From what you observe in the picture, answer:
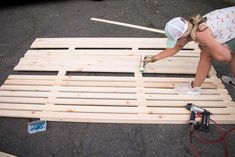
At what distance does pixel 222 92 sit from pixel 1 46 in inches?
138

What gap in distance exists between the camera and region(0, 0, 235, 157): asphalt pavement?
266cm

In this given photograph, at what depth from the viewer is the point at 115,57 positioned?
3861 millimetres

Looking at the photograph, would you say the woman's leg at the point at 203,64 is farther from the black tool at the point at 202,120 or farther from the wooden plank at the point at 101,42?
the wooden plank at the point at 101,42

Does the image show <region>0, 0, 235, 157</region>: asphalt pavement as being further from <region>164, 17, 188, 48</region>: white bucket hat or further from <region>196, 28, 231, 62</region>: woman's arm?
<region>164, 17, 188, 48</region>: white bucket hat

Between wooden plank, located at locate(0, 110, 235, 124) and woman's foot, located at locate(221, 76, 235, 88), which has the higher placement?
woman's foot, located at locate(221, 76, 235, 88)

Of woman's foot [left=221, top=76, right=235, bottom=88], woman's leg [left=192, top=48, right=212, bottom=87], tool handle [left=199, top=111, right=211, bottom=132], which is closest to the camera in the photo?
tool handle [left=199, top=111, right=211, bottom=132]

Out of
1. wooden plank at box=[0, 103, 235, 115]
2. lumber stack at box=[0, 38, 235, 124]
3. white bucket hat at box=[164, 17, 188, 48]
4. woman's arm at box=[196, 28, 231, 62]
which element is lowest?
wooden plank at box=[0, 103, 235, 115]

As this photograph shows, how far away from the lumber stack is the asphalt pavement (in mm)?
133

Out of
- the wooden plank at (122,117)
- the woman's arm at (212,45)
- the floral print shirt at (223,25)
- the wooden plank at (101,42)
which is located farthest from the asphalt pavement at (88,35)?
the floral print shirt at (223,25)

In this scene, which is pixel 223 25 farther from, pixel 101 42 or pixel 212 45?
pixel 101 42

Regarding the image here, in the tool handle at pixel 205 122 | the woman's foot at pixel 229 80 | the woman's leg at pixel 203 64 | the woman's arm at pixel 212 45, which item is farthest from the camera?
the woman's foot at pixel 229 80

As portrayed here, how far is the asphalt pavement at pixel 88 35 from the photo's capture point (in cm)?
266

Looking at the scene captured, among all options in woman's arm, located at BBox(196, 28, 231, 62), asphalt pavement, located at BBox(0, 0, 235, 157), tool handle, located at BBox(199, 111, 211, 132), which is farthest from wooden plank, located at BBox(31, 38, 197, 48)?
tool handle, located at BBox(199, 111, 211, 132)

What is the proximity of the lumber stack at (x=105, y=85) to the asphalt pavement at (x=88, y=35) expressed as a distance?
5.2 inches
